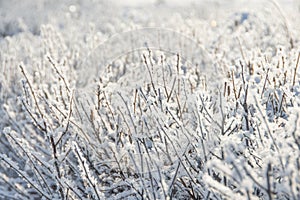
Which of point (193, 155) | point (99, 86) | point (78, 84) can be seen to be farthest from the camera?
point (78, 84)

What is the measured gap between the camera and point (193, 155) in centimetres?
188

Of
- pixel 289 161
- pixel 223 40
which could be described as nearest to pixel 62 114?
pixel 289 161

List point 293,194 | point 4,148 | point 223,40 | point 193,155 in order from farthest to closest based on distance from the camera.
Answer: point 223,40 → point 4,148 → point 193,155 → point 293,194

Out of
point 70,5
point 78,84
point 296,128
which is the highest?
point 70,5

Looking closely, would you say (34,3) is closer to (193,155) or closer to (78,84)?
(78,84)

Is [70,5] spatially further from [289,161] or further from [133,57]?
[289,161]

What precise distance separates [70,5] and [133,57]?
1241cm

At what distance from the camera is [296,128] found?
1102 millimetres

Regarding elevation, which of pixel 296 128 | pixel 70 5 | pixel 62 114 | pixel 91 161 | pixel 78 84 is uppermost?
pixel 70 5

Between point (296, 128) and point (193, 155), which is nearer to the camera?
point (296, 128)

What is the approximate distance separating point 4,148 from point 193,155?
1.87 m

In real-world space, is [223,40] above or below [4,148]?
above

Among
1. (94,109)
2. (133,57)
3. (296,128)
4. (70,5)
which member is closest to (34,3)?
(70,5)

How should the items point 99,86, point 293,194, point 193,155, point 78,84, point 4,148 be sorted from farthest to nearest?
point 78,84, point 4,148, point 99,86, point 193,155, point 293,194
